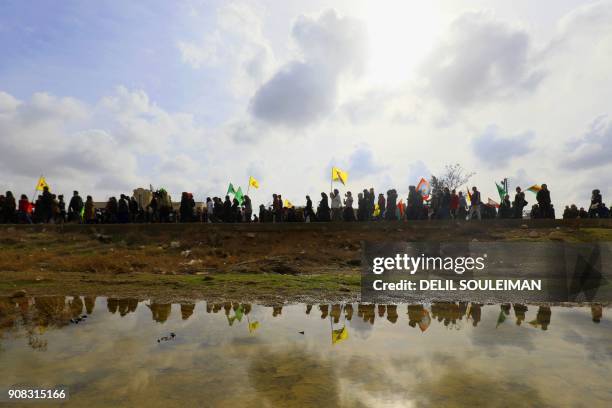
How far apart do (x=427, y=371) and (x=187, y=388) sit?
2048 millimetres

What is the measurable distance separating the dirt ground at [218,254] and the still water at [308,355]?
5.64 feet

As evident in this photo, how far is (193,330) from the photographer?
5.27 metres

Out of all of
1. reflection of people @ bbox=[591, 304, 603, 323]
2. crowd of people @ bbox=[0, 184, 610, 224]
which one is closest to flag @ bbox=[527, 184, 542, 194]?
crowd of people @ bbox=[0, 184, 610, 224]

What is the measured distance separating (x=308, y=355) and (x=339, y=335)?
0.87m

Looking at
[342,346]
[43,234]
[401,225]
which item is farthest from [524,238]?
[43,234]

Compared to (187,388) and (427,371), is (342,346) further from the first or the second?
(187,388)

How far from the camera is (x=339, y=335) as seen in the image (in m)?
5.12

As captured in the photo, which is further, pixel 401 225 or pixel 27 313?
pixel 401 225

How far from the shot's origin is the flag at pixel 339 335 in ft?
16.1

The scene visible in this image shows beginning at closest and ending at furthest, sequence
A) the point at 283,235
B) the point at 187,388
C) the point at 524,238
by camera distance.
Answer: the point at 187,388 → the point at 524,238 → the point at 283,235

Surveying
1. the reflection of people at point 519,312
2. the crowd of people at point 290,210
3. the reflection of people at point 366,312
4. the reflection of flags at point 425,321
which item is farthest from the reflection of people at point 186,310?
the crowd of people at point 290,210

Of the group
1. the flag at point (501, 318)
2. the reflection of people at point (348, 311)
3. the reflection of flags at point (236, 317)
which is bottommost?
the reflection of flags at point (236, 317)

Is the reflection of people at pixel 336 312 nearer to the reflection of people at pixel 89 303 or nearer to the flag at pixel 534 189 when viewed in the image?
the reflection of people at pixel 89 303

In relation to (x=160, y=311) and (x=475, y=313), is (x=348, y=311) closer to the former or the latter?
(x=475, y=313)
